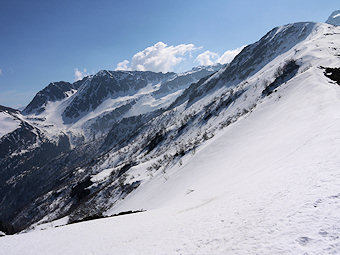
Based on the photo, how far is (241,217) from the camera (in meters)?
8.26

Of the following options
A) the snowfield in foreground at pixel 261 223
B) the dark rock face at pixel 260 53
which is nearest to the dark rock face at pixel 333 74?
the snowfield in foreground at pixel 261 223

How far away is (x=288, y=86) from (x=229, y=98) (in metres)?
49.4

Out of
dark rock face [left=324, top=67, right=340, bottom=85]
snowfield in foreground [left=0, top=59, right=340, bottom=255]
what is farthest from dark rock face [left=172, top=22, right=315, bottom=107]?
snowfield in foreground [left=0, top=59, right=340, bottom=255]

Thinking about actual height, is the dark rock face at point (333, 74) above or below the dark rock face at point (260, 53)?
below

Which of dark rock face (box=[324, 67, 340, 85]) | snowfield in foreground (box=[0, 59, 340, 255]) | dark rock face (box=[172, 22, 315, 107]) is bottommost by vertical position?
snowfield in foreground (box=[0, 59, 340, 255])

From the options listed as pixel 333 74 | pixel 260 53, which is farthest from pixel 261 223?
pixel 260 53

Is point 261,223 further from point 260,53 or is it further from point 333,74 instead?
point 260,53

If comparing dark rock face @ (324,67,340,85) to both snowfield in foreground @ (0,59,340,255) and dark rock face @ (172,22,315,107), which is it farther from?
dark rock face @ (172,22,315,107)

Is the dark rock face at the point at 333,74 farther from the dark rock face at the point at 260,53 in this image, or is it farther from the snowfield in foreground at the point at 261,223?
the dark rock face at the point at 260,53

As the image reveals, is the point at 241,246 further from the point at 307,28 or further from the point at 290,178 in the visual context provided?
the point at 307,28

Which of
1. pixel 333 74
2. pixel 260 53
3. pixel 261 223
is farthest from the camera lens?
pixel 260 53

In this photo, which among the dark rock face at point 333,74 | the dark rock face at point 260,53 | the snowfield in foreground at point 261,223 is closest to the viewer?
the snowfield in foreground at point 261,223

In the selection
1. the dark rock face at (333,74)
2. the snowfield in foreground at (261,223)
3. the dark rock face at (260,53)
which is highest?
the dark rock face at (260,53)

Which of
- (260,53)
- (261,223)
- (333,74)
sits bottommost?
(261,223)
